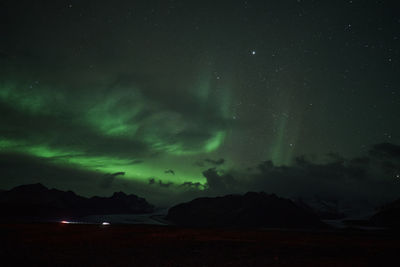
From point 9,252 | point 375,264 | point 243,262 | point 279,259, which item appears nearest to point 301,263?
point 279,259

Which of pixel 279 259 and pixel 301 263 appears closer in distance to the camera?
pixel 301 263

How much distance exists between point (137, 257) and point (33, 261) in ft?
31.5

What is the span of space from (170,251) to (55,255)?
12.8m

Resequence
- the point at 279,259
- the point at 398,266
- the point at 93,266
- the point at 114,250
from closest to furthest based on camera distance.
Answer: the point at 93,266 < the point at 398,266 < the point at 279,259 < the point at 114,250

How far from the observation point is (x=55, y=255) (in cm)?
2705

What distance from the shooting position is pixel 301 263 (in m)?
26.5

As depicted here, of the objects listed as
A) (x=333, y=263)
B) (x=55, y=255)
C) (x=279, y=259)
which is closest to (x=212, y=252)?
(x=279, y=259)

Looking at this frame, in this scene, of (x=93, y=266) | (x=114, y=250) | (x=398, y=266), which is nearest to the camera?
(x=93, y=266)

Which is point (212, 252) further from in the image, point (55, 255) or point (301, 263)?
point (55, 255)

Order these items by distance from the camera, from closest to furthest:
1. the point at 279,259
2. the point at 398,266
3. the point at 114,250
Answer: the point at 398,266 < the point at 279,259 < the point at 114,250

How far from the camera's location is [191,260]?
26578mm

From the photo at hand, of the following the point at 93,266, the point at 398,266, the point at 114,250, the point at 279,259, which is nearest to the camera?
the point at 93,266

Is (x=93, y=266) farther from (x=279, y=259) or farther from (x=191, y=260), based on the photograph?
(x=279, y=259)

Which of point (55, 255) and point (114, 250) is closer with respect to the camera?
point (55, 255)
